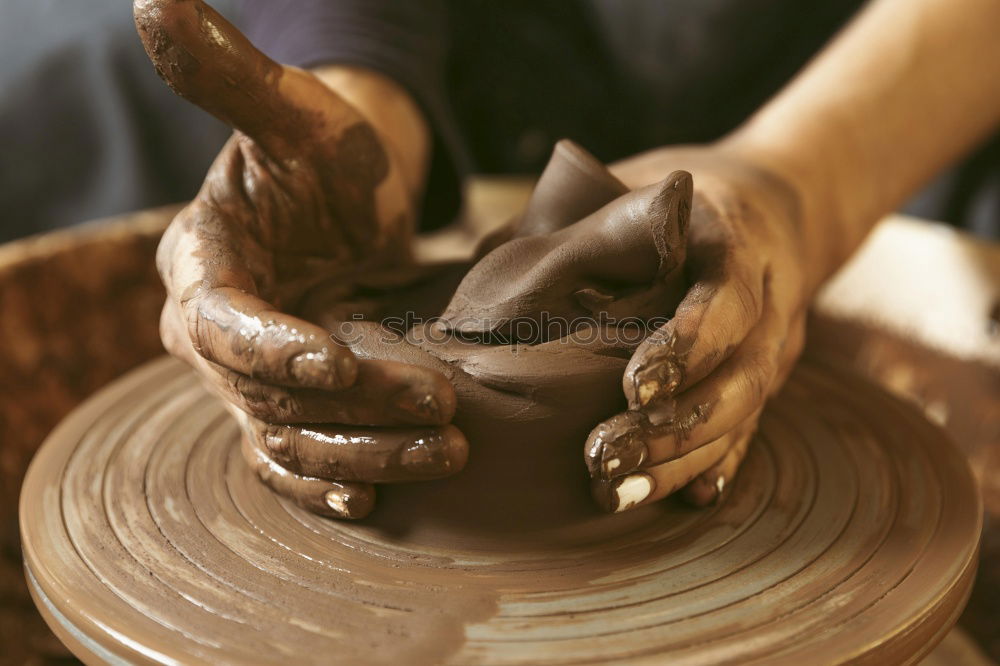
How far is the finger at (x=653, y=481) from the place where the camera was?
0.89 m

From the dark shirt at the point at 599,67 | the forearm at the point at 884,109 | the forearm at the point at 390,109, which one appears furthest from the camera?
the dark shirt at the point at 599,67

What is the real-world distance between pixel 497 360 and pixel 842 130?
0.92m

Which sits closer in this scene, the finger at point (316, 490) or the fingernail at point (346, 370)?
the fingernail at point (346, 370)

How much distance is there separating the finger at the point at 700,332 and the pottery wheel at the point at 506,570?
0.18 metres

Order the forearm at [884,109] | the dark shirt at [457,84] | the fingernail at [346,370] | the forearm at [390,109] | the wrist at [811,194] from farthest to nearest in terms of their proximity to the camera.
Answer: the dark shirt at [457,84]
the forearm at [390,109]
the forearm at [884,109]
the wrist at [811,194]
the fingernail at [346,370]

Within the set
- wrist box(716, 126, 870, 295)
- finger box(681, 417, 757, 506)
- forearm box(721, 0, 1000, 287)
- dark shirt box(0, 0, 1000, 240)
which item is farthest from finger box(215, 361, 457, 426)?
dark shirt box(0, 0, 1000, 240)

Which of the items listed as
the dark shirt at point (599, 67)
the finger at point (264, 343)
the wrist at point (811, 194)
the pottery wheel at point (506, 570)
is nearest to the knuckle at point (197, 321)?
the finger at point (264, 343)

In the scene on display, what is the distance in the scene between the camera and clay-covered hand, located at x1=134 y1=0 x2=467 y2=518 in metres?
0.82

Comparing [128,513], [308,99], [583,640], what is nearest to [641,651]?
[583,640]

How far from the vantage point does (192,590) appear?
847mm

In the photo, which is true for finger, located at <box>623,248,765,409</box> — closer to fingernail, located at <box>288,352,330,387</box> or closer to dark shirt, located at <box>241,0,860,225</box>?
fingernail, located at <box>288,352,330,387</box>

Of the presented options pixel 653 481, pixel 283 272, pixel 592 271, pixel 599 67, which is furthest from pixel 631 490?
pixel 599 67

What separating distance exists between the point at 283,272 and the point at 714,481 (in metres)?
0.64

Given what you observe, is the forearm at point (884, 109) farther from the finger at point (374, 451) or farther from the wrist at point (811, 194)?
the finger at point (374, 451)
